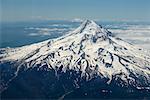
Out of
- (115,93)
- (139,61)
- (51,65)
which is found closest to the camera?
(115,93)

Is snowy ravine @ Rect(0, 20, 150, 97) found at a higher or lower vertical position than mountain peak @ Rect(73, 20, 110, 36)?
lower

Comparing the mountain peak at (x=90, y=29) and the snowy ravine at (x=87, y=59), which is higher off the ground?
the mountain peak at (x=90, y=29)

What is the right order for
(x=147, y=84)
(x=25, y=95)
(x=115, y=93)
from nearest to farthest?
(x=25, y=95), (x=115, y=93), (x=147, y=84)

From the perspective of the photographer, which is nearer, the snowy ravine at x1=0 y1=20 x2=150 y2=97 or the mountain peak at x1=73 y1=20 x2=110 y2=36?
the snowy ravine at x1=0 y1=20 x2=150 y2=97

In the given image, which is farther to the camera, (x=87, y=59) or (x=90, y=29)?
(x=90, y=29)

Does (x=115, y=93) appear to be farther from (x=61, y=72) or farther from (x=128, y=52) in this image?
(x=128, y=52)

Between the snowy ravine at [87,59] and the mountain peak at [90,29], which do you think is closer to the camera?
the snowy ravine at [87,59]

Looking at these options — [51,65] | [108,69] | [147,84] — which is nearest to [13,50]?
[51,65]

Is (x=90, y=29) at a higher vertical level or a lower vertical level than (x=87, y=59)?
higher
